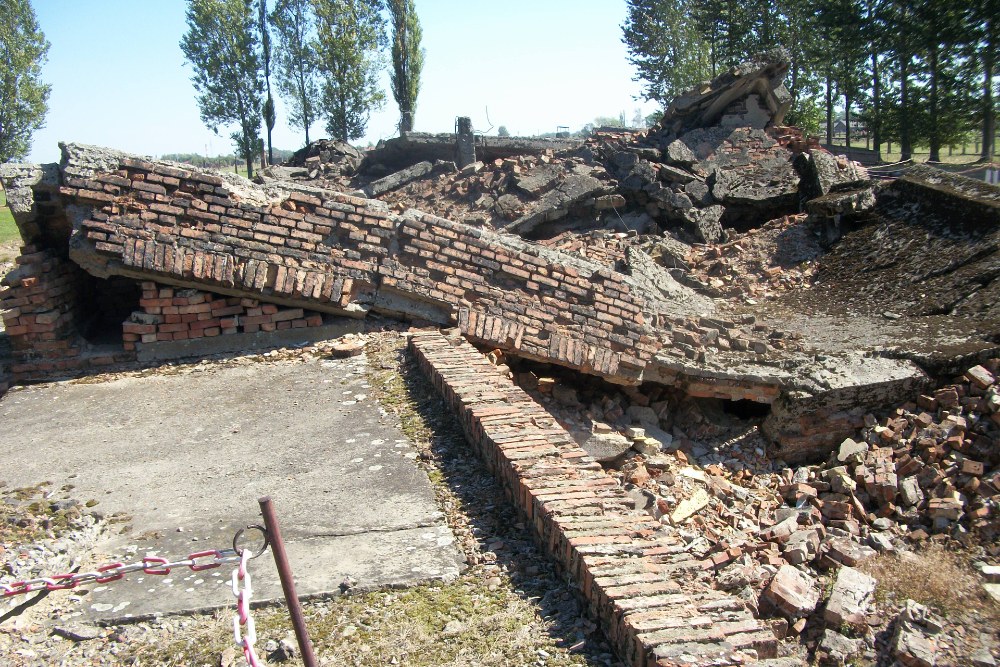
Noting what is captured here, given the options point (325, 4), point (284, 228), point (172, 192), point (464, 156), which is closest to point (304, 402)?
point (284, 228)

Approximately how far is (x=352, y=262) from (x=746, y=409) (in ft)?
12.5

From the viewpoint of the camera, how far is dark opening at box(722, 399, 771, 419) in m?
6.52

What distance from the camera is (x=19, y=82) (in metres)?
26.6

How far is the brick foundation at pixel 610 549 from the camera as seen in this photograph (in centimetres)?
229

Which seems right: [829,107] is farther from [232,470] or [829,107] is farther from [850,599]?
[232,470]

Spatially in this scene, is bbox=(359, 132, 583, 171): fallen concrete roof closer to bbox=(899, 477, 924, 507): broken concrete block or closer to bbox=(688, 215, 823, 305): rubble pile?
bbox=(688, 215, 823, 305): rubble pile

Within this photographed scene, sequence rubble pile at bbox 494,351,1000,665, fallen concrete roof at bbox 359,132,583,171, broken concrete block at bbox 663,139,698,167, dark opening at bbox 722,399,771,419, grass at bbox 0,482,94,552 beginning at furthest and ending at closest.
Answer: fallen concrete roof at bbox 359,132,583,171
broken concrete block at bbox 663,139,698,167
dark opening at bbox 722,399,771,419
rubble pile at bbox 494,351,1000,665
grass at bbox 0,482,94,552

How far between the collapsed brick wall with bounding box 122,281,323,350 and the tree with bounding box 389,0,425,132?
2861 centimetres

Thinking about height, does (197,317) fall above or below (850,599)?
above

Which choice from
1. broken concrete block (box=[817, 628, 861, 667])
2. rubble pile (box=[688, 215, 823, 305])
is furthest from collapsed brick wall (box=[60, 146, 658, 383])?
rubble pile (box=[688, 215, 823, 305])

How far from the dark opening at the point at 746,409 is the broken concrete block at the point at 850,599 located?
2.47 metres

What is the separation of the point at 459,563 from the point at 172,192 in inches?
156

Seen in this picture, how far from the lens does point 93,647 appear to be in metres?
2.48

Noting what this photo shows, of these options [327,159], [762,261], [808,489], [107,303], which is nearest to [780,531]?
[808,489]
